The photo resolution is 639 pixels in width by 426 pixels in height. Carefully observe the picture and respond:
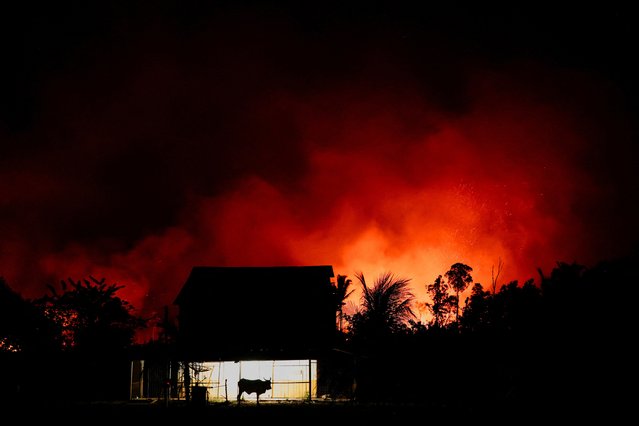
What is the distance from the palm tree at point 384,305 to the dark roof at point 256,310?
150 inches

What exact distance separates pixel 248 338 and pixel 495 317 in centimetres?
1566

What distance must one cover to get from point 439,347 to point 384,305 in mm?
13653

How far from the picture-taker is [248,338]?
3347cm

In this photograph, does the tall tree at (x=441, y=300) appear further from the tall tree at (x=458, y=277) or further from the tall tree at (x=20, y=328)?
the tall tree at (x=20, y=328)

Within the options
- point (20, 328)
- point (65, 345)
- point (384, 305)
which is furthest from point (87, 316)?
point (384, 305)

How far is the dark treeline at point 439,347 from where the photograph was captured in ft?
37.0

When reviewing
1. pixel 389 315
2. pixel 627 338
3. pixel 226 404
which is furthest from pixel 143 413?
pixel 389 315

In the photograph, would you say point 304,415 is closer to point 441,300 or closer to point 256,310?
point 256,310

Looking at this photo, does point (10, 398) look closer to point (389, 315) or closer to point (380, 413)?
point (380, 413)

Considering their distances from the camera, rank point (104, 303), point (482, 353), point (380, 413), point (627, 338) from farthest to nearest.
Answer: point (104, 303) < point (482, 353) < point (380, 413) < point (627, 338)

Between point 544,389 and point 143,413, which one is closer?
point 544,389

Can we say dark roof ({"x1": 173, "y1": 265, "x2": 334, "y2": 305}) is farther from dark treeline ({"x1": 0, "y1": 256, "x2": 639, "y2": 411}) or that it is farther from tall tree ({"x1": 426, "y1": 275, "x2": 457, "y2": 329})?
tall tree ({"x1": 426, "y1": 275, "x2": 457, "y2": 329})

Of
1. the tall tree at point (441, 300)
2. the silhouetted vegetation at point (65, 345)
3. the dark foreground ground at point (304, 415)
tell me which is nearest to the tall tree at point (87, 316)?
the silhouetted vegetation at point (65, 345)

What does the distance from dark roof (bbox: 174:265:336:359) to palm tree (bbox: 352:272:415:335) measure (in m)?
3.82
